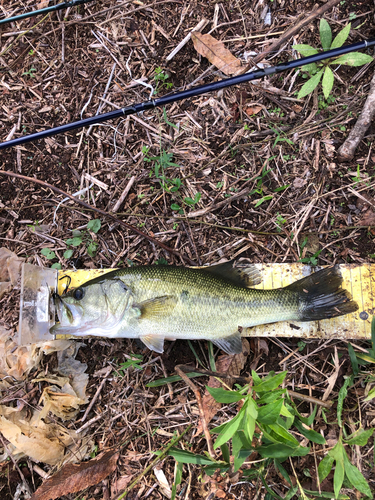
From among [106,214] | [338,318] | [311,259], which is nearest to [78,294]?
[106,214]

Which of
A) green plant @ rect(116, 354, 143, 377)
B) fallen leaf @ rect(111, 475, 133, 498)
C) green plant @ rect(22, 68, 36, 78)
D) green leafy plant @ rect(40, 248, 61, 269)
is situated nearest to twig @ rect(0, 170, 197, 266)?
green leafy plant @ rect(40, 248, 61, 269)

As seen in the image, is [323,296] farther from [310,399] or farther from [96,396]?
[96,396]

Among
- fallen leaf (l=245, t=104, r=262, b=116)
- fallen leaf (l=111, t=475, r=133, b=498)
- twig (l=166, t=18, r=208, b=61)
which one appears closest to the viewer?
fallen leaf (l=111, t=475, r=133, b=498)

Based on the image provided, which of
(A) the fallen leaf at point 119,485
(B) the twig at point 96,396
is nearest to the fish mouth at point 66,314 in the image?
(B) the twig at point 96,396

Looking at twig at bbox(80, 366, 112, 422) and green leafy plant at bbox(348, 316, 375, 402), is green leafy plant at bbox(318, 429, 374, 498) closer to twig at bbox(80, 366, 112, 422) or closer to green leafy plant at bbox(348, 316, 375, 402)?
green leafy plant at bbox(348, 316, 375, 402)

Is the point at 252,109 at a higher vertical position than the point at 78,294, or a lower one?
higher

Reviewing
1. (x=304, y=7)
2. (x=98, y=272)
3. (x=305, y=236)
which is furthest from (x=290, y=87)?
(x=98, y=272)
